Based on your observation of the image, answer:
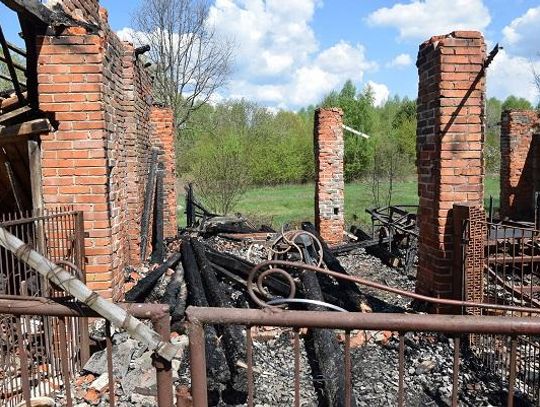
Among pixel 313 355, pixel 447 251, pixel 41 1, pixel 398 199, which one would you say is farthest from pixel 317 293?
pixel 398 199

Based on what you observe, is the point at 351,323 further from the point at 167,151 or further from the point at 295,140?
the point at 295,140

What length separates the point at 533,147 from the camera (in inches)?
607

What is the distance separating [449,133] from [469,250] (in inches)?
48.3

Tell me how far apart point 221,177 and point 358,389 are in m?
14.9

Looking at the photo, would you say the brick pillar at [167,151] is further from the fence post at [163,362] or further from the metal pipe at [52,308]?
the fence post at [163,362]

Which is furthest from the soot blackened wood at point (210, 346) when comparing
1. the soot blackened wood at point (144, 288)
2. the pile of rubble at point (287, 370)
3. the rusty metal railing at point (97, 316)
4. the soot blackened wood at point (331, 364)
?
the rusty metal railing at point (97, 316)

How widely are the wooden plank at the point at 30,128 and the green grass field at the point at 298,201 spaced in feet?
48.0

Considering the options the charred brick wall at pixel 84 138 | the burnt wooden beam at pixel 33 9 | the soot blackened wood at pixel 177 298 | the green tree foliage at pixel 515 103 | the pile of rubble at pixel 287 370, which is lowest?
the pile of rubble at pixel 287 370

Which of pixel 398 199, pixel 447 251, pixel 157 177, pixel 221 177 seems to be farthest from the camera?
pixel 398 199

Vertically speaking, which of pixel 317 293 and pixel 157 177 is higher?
pixel 157 177

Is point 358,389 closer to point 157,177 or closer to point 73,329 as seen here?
point 73,329

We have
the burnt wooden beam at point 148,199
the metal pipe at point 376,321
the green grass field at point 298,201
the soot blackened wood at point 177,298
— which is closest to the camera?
the metal pipe at point 376,321

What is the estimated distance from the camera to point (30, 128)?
170 inches

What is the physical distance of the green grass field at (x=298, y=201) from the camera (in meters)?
20.9
